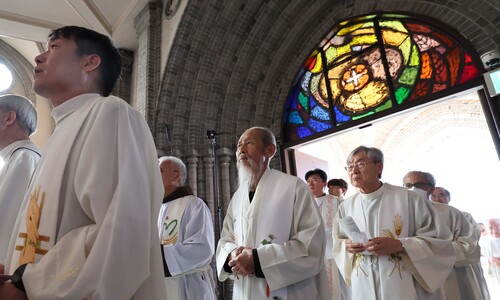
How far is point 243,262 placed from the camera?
1972mm

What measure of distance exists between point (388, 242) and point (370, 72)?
4544 millimetres

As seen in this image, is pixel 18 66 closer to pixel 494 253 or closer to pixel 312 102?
pixel 312 102

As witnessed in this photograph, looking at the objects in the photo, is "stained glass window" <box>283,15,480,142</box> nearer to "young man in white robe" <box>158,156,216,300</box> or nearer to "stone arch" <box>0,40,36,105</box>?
"young man in white robe" <box>158,156,216,300</box>

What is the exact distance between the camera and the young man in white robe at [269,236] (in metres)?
1.96

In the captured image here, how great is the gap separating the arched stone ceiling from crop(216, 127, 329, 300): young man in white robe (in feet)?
13.9

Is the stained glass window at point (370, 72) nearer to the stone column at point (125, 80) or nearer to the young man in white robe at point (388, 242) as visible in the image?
the young man in white robe at point (388, 242)

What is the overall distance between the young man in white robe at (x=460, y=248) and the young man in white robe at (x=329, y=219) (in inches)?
52.0

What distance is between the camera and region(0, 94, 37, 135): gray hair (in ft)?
6.42

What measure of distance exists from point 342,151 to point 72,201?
13775 mm

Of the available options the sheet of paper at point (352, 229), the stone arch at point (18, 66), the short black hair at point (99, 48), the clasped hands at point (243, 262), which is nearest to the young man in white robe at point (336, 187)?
the sheet of paper at point (352, 229)

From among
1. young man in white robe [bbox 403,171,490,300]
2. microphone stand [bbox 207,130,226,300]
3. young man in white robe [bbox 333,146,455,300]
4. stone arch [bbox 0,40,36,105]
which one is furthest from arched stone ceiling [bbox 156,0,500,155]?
stone arch [bbox 0,40,36,105]

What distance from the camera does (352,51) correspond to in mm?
6566

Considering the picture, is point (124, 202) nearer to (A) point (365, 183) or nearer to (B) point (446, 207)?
(A) point (365, 183)

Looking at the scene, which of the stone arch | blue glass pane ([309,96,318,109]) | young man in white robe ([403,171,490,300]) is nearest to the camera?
young man in white robe ([403,171,490,300])
